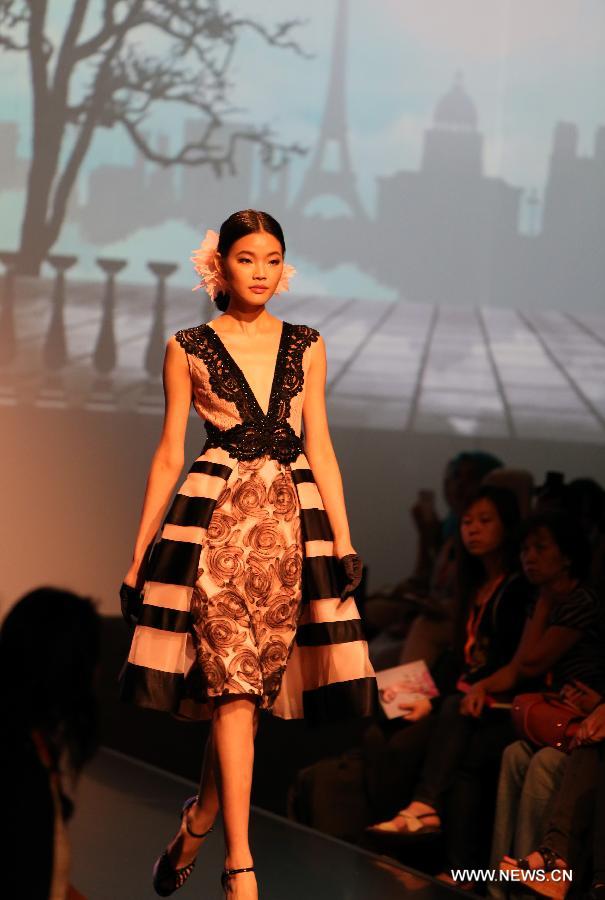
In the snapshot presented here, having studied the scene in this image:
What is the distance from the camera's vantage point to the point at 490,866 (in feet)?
12.3

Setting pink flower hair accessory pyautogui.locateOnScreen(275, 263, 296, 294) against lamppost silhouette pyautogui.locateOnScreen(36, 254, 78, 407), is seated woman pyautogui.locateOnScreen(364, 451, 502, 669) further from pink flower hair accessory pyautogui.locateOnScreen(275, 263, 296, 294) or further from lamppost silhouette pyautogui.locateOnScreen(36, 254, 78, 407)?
lamppost silhouette pyautogui.locateOnScreen(36, 254, 78, 407)

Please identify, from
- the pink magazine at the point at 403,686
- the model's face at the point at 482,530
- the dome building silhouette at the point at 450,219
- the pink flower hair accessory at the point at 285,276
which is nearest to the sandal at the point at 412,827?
the pink magazine at the point at 403,686

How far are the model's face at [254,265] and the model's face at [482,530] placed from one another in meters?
1.27

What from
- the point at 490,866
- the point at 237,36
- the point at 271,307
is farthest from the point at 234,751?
the point at 237,36

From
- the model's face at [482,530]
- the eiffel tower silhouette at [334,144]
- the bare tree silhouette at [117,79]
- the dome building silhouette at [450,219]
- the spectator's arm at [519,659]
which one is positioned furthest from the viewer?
the dome building silhouette at [450,219]

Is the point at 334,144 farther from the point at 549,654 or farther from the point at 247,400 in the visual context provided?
the point at 247,400

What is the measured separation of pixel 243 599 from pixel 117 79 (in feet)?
13.5

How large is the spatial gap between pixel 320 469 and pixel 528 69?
167 inches

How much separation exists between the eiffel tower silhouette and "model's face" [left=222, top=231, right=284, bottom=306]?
3649 millimetres

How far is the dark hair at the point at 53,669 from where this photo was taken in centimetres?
219

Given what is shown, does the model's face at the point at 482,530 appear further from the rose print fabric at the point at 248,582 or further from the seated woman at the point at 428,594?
the rose print fabric at the point at 248,582

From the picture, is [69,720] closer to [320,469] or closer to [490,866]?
[320,469]

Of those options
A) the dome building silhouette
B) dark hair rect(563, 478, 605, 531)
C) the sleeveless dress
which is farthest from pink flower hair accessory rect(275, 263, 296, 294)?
the dome building silhouette

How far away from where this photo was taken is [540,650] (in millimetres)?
3840
